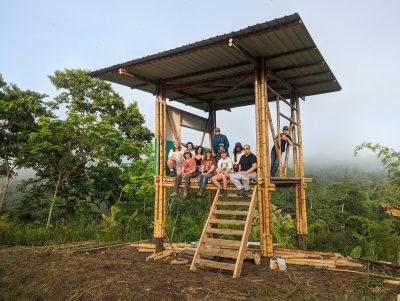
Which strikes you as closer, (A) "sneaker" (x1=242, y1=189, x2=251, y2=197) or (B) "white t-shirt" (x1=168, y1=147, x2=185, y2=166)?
(A) "sneaker" (x1=242, y1=189, x2=251, y2=197)

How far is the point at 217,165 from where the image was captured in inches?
376

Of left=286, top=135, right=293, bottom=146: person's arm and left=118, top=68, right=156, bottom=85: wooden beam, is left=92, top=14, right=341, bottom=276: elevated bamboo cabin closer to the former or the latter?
left=118, top=68, right=156, bottom=85: wooden beam

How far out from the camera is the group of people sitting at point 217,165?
8148 millimetres

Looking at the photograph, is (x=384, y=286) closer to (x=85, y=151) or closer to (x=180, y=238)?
(x=180, y=238)

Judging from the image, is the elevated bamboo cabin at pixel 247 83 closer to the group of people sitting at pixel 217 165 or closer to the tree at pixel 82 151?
the group of people sitting at pixel 217 165

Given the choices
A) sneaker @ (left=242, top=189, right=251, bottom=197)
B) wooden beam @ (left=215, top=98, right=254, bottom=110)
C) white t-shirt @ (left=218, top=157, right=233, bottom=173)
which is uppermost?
wooden beam @ (left=215, top=98, right=254, bottom=110)

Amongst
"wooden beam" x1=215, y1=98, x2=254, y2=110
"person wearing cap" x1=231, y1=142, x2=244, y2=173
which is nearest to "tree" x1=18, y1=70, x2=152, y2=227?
"wooden beam" x1=215, y1=98, x2=254, y2=110

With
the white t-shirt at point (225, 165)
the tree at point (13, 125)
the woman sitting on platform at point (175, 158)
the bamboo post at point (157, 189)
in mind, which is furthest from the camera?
the tree at point (13, 125)

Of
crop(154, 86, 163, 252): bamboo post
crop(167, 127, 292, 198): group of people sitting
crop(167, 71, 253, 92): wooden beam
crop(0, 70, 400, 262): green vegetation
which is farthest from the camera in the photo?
crop(0, 70, 400, 262): green vegetation

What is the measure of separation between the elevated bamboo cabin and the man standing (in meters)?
0.23

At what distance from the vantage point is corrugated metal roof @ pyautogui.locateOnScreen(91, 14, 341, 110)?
6.95 m

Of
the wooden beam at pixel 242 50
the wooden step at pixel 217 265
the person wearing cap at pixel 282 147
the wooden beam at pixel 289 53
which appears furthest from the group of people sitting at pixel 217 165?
A: the wooden beam at pixel 289 53

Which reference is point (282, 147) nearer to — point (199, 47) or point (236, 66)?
point (236, 66)

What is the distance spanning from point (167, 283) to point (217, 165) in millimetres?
4368
